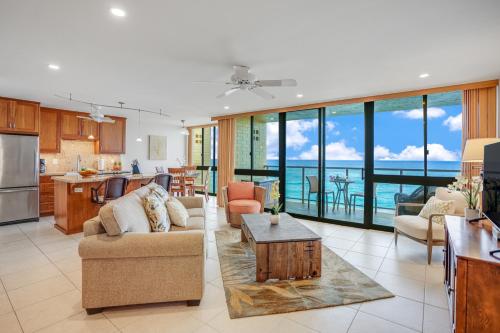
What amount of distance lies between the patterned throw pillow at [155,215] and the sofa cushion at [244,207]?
6.47 ft

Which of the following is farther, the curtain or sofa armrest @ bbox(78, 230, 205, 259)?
the curtain

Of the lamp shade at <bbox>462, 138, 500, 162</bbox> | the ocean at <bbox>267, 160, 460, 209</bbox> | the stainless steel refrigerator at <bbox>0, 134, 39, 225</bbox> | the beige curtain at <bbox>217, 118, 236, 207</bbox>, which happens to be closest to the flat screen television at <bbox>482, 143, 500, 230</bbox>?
the lamp shade at <bbox>462, 138, 500, 162</bbox>

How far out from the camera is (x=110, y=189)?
14.0 feet

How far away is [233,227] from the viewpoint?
4785mm

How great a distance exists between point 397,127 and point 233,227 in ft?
13.0

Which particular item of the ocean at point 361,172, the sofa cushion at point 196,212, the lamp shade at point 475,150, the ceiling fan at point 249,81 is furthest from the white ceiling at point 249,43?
the sofa cushion at point 196,212

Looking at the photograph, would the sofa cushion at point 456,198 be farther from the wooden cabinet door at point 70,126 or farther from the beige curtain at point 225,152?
the wooden cabinet door at point 70,126

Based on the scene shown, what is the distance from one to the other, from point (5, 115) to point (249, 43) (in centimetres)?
522

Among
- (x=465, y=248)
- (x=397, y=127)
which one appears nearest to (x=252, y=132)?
(x=397, y=127)

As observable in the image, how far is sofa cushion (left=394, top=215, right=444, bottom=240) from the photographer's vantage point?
3.18m

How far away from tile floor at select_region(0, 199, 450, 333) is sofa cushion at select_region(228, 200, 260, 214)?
1.25 m

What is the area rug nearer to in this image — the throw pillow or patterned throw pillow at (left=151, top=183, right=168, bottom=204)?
the throw pillow

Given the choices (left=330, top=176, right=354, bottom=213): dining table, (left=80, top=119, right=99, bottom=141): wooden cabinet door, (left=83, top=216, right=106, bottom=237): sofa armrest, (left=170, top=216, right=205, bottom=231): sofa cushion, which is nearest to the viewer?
(left=83, top=216, right=106, bottom=237): sofa armrest

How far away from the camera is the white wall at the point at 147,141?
7527 millimetres
